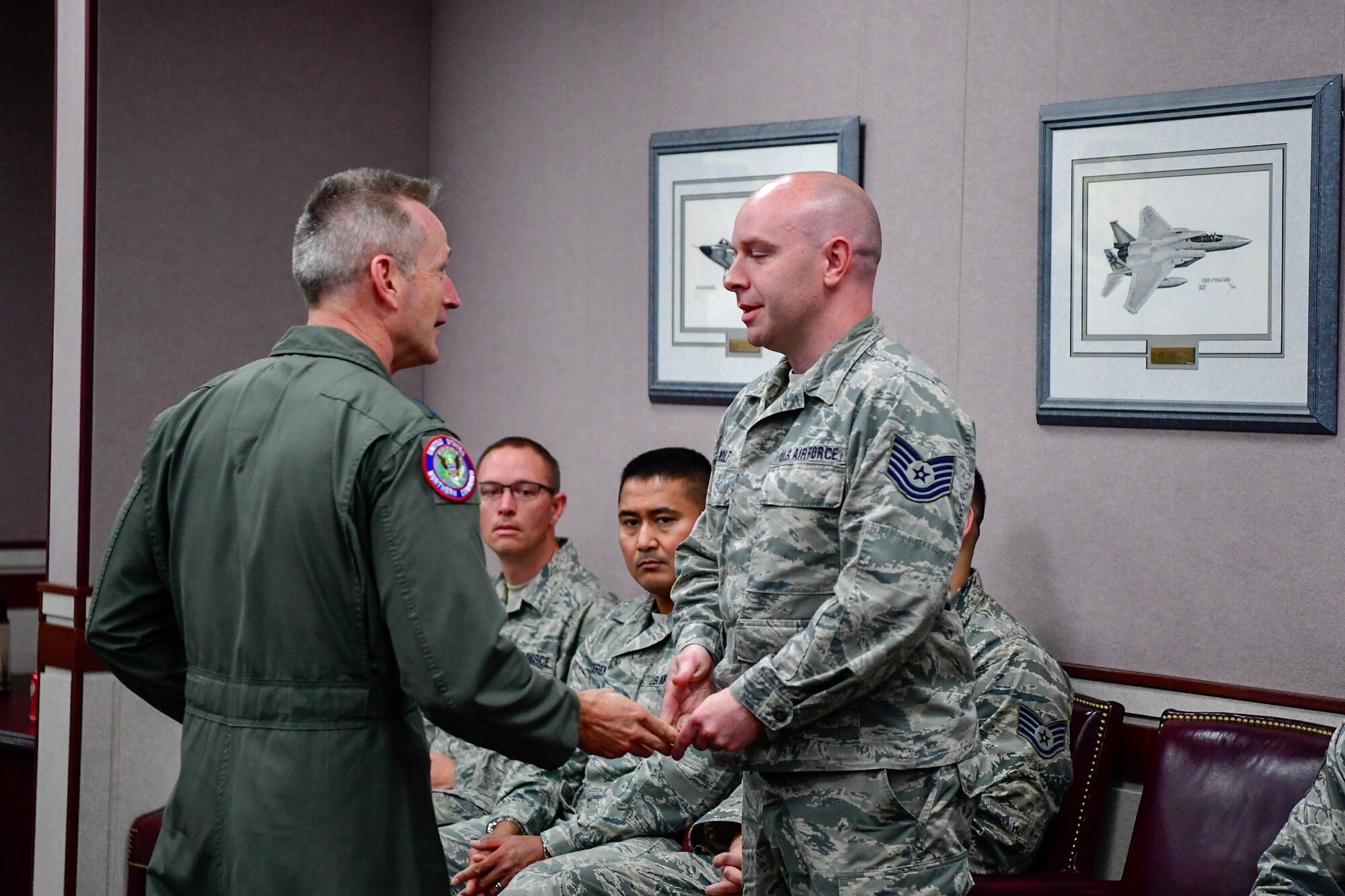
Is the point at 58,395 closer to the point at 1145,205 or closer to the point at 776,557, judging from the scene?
the point at 776,557

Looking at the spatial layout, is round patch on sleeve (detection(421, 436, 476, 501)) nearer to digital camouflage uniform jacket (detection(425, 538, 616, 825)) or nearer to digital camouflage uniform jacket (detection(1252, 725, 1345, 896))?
digital camouflage uniform jacket (detection(1252, 725, 1345, 896))

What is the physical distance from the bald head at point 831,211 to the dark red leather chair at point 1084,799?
127 centimetres

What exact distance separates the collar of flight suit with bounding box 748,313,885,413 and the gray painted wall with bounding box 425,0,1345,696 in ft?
3.86

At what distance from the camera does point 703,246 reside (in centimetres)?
379

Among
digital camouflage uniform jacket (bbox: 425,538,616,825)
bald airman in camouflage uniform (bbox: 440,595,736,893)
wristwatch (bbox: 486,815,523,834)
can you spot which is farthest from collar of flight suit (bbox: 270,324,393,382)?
digital camouflage uniform jacket (bbox: 425,538,616,825)

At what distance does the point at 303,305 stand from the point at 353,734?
264 cm

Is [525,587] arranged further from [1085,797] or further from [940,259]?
[1085,797]

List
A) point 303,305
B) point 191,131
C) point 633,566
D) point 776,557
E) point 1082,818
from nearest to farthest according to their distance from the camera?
1. point 776,557
2. point 1082,818
3. point 633,566
4. point 191,131
5. point 303,305

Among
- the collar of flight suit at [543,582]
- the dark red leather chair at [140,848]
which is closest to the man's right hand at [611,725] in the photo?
the collar of flight suit at [543,582]

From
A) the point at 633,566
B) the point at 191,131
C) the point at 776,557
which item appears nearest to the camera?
the point at 776,557

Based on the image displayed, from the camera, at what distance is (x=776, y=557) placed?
6.47 ft

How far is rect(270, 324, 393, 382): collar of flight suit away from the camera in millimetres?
1869

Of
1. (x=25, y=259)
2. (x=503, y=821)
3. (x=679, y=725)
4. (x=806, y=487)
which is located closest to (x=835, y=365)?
(x=806, y=487)

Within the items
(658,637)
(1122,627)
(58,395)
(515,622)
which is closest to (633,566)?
(658,637)
